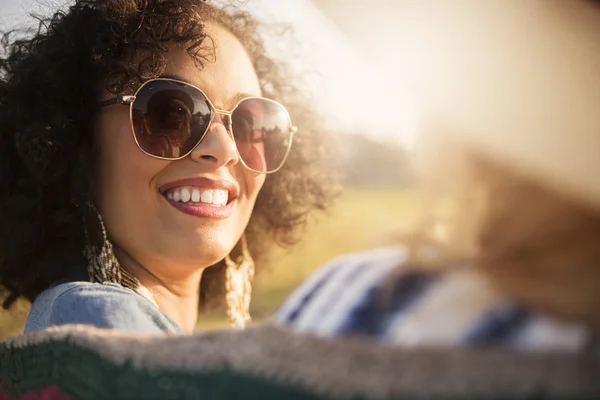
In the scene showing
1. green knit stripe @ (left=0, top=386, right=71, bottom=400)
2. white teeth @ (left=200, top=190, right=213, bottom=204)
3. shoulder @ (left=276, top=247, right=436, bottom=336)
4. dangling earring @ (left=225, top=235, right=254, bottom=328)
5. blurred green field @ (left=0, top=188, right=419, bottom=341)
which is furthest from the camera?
blurred green field @ (left=0, top=188, right=419, bottom=341)

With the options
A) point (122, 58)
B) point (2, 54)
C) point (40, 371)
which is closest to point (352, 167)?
point (122, 58)

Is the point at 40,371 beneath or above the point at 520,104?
beneath

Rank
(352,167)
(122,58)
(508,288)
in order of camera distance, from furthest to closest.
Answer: (352,167) → (122,58) → (508,288)

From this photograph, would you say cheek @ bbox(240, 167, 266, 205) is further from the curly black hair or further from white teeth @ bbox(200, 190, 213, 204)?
the curly black hair

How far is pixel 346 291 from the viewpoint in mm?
825

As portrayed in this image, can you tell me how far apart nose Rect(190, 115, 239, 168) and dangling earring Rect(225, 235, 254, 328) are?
0.58 m

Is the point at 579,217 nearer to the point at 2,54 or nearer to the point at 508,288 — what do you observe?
the point at 508,288

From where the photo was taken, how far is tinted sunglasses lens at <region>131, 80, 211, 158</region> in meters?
1.72

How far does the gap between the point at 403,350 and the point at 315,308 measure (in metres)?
0.14

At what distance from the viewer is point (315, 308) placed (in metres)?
0.84

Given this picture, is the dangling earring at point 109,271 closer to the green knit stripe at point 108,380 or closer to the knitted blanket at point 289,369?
the green knit stripe at point 108,380

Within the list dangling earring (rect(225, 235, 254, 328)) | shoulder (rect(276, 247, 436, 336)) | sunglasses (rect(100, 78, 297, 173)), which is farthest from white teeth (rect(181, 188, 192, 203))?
shoulder (rect(276, 247, 436, 336))

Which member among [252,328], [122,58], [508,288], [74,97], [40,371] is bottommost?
[40,371]

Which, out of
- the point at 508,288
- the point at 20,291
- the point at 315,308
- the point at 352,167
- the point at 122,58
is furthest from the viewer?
the point at 352,167
